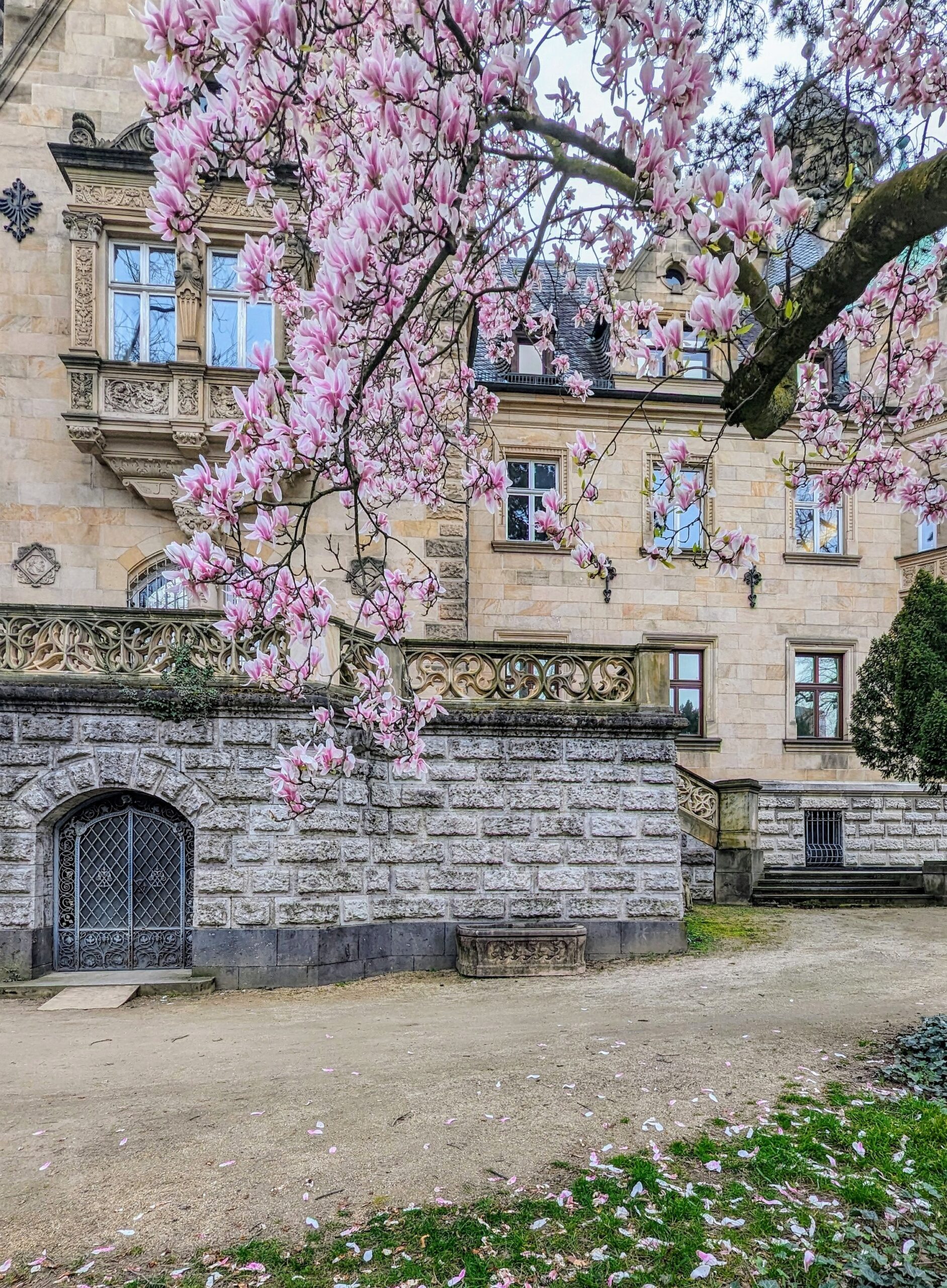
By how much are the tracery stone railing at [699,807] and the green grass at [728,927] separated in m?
1.27

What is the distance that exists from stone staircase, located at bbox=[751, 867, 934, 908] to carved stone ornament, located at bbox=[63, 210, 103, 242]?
14676 millimetres

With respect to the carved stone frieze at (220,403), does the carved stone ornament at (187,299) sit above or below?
above

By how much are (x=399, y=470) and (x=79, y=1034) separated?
5.23 m

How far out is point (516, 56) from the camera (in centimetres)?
293

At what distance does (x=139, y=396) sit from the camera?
10.7m

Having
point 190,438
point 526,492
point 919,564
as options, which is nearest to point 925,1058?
point 190,438

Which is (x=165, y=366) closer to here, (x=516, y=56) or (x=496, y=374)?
(x=496, y=374)

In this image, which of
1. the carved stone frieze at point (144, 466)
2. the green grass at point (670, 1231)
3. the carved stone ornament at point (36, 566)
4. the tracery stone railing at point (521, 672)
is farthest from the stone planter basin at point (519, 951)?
the carved stone ornament at point (36, 566)

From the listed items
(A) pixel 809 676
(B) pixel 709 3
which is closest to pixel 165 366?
(B) pixel 709 3

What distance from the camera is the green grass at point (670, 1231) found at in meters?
2.88

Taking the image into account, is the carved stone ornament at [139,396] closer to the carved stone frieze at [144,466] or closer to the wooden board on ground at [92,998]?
the carved stone frieze at [144,466]

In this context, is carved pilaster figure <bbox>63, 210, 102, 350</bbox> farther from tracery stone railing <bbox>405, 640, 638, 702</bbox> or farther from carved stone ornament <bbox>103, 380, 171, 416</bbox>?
tracery stone railing <bbox>405, 640, 638, 702</bbox>

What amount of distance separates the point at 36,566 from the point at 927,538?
17797 millimetres

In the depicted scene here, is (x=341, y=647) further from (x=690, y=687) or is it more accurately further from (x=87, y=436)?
(x=690, y=687)
